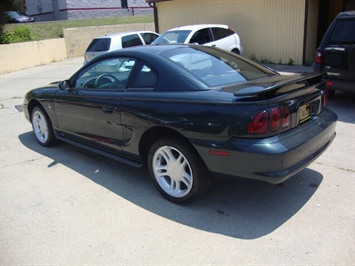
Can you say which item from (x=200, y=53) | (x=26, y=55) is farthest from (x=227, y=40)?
(x=26, y=55)

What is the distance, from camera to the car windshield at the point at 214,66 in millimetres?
3550

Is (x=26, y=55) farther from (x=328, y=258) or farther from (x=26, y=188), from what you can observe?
(x=328, y=258)

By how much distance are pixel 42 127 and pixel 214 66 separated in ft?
10.1

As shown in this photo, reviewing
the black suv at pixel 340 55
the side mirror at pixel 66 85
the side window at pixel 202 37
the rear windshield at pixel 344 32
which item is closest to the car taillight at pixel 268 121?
the side mirror at pixel 66 85

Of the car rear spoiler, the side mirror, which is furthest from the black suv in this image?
the side mirror

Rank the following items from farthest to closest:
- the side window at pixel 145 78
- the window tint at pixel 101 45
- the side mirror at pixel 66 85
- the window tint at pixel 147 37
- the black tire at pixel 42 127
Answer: the window tint at pixel 147 37 → the window tint at pixel 101 45 → the black tire at pixel 42 127 → the side mirror at pixel 66 85 → the side window at pixel 145 78

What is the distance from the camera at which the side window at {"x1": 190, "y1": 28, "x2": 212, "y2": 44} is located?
1073 centimetres

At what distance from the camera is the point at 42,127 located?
17.9 ft

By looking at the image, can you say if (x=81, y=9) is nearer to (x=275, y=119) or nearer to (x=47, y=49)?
(x=47, y=49)

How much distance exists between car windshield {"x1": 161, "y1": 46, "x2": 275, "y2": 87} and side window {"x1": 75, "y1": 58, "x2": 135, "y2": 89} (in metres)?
0.55

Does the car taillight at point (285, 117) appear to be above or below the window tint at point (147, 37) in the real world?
below

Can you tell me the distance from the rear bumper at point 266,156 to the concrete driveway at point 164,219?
0.45 feet

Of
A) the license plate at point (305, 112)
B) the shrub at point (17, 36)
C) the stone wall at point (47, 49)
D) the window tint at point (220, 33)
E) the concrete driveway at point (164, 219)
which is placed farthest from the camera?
the shrub at point (17, 36)

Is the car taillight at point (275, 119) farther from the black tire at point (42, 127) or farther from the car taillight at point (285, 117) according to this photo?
the black tire at point (42, 127)
